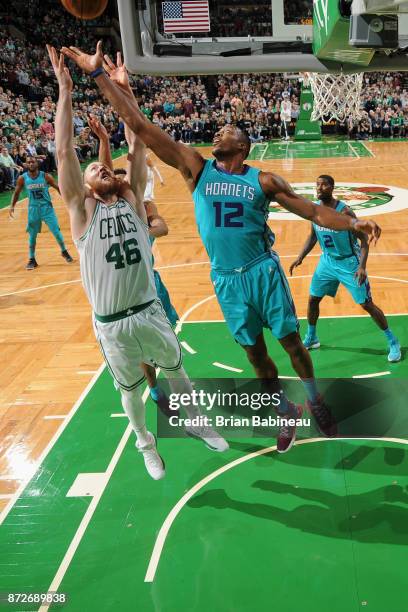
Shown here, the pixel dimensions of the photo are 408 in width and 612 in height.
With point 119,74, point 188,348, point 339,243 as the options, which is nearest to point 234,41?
point 119,74

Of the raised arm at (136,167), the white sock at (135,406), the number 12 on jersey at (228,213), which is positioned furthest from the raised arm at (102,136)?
the white sock at (135,406)

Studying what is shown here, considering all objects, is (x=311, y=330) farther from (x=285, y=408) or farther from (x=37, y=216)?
(x=37, y=216)

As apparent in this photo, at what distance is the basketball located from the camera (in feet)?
14.5

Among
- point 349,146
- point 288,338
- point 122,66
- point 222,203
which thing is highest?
point 122,66

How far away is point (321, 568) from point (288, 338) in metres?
1.40

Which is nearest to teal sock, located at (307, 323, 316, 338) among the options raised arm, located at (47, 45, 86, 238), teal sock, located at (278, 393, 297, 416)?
teal sock, located at (278, 393, 297, 416)

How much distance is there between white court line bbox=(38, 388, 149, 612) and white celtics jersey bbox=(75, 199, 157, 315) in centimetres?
133

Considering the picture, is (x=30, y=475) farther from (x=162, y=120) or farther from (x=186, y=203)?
(x=162, y=120)

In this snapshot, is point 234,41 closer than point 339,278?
Yes

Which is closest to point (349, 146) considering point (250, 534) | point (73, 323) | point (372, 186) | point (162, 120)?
point (162, 120)

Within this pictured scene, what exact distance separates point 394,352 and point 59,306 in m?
4.23

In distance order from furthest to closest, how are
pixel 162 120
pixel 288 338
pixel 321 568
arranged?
pixel 162 120
pixel 288 338
pixel 321 568

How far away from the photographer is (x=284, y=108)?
26.0 m

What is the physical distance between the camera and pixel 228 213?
389cm
